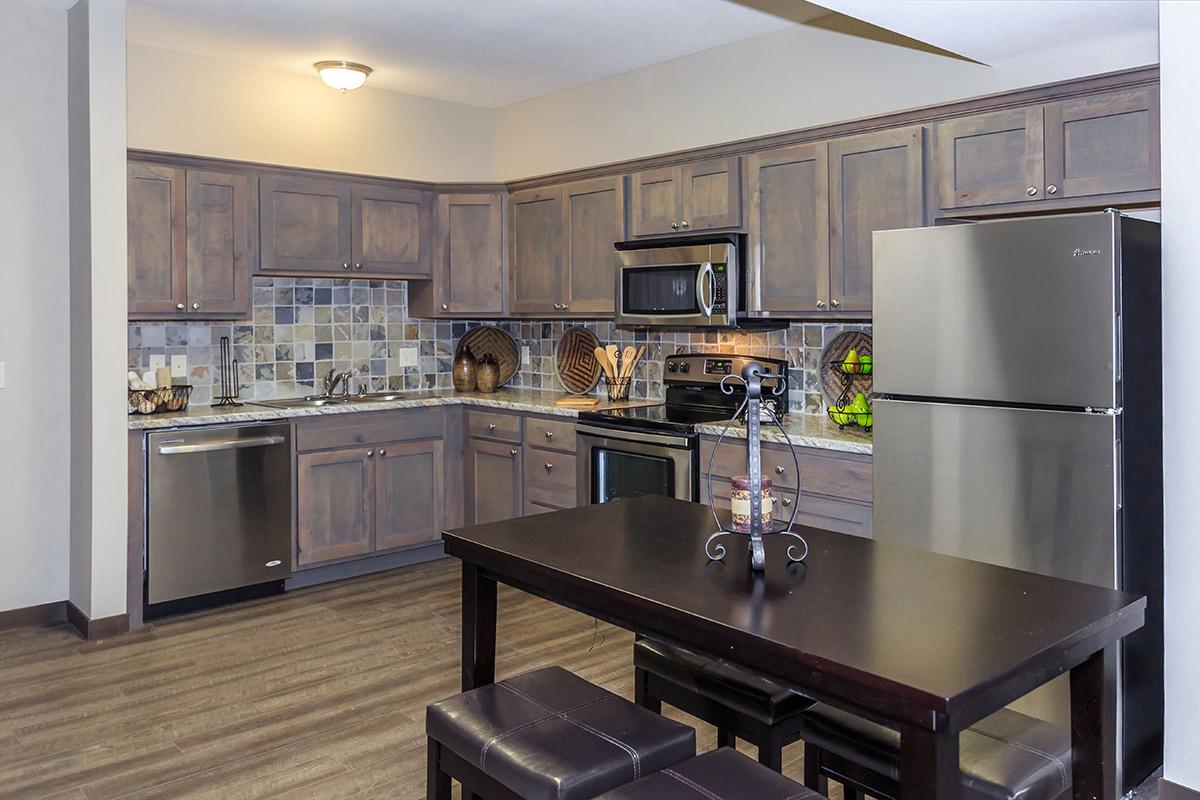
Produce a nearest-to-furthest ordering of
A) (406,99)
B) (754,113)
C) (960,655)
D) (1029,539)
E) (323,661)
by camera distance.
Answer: (960,655) → (1029,539) → (323,661) → (754,113) → (406,99)

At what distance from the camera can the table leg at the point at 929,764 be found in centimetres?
129

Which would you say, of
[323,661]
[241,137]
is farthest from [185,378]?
[323,661]

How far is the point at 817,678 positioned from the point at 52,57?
14.3 ft

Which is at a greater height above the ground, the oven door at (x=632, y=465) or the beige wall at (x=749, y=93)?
the beige wall at (x=749, y=93)

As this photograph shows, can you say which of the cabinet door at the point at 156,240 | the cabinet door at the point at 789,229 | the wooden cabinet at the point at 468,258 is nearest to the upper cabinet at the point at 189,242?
the cabinet door at the point at 156,240

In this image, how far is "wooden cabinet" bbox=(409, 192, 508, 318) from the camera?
5355mm

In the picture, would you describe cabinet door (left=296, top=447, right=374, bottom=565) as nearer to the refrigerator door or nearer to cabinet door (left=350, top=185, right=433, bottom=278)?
cabinet door (left=350, top=185, right=433, bottom=278)

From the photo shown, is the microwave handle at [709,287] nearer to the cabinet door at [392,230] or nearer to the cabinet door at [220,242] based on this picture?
the cabinet door at [392,230]

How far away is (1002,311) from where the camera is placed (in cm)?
280

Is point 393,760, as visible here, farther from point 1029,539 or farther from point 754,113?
point 754,113

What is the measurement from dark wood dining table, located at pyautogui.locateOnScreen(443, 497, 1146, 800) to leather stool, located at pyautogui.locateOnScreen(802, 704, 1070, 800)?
6 centimetres

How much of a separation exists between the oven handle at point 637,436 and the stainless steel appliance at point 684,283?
0.57 m

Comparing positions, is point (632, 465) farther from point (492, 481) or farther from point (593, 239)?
point (593, 239)

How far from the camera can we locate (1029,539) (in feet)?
9.13
